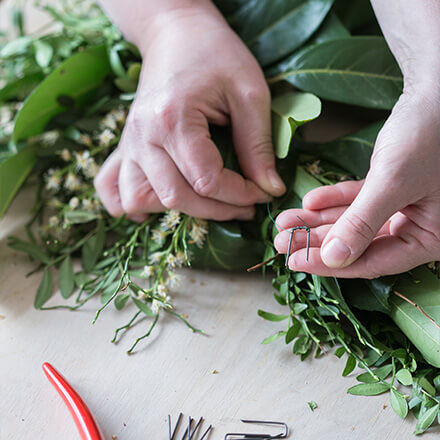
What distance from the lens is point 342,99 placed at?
77 cm

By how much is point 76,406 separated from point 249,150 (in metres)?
0.41

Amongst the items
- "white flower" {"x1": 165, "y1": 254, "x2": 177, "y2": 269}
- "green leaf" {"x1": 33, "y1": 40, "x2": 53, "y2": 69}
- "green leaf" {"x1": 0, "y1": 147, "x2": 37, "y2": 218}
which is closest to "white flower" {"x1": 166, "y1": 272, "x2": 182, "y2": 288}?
"white flower" {"x1": 165, "y1": 254, "x2": 177, "y2": 269}

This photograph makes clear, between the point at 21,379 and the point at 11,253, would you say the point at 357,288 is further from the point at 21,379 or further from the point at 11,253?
the point at 11,253

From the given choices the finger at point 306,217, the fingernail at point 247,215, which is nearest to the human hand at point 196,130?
the fingernail at point 247,215

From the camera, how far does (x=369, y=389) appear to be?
1.97 feet

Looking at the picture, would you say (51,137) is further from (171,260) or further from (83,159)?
(171,260)

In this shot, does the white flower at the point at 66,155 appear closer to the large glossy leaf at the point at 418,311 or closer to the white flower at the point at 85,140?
the white flower at the point at 85,140

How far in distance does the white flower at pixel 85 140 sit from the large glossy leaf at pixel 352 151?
39cm

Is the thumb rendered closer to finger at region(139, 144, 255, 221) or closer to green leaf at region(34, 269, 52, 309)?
finger at region(139, 144, 255, 221)

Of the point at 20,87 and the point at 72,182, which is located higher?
the point at 20,87

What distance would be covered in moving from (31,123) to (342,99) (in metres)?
0.54

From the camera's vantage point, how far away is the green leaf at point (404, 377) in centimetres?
58

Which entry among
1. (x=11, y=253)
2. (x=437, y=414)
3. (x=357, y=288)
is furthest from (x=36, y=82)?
(x=437, y=414)

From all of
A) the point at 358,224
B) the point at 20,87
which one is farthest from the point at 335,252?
the point at 20,87
